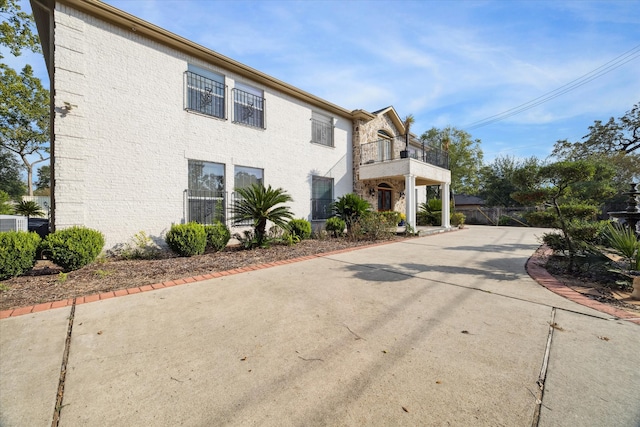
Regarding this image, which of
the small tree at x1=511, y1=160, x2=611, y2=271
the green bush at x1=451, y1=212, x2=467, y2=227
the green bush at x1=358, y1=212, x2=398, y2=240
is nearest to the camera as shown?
the small tree at x1=511, y1=160, x2=611, y2=271

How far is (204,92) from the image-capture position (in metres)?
7.82

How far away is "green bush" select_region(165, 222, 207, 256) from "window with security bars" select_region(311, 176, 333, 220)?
16.7ft

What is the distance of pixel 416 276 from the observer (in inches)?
182

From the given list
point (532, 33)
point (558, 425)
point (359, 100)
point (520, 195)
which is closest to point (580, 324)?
point (558, 425)

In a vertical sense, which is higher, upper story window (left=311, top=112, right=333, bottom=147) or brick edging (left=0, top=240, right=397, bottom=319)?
upper story window (left=311, top=112, right=333, bottom=147)

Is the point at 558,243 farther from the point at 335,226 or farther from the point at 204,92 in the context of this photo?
the point at 204,92

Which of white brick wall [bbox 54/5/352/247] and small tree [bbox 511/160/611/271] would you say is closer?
small tree [bbox 511/160/611/271]

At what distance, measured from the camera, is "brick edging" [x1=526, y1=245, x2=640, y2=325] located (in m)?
3.05

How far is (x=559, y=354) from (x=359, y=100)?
47.2ft

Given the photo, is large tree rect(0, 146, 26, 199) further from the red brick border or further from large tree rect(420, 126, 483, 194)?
large tree rect(420, 126, 483, 194)

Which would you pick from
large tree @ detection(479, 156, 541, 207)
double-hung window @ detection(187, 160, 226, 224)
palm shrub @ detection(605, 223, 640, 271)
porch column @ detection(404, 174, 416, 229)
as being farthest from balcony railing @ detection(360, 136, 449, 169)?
large tree @ detection(479, 156, 541, 207)

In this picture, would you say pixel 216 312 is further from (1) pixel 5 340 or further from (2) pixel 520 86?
(2) pixel 520 86

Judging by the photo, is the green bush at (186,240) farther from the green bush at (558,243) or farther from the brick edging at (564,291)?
the green bush at (558,243)

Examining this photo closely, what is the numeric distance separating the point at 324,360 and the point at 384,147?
13.3m
